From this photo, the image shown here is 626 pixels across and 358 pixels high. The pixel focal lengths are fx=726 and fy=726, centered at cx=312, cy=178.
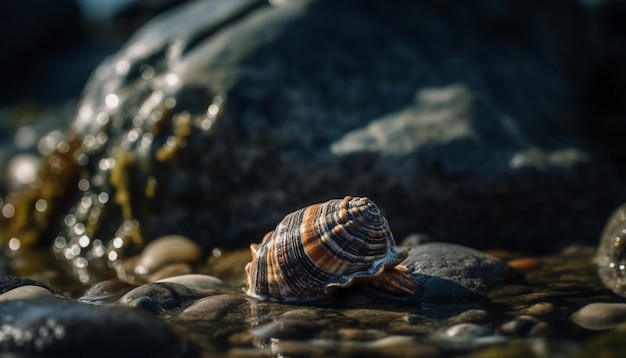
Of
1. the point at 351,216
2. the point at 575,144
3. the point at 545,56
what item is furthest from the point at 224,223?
the point at 545,56

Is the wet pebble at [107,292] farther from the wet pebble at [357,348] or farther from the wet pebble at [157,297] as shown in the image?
the wet pebble at [357,348]

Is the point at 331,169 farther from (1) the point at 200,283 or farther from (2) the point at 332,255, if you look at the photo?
(2) the point at 332,255

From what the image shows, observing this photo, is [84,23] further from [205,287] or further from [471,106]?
[205,287]

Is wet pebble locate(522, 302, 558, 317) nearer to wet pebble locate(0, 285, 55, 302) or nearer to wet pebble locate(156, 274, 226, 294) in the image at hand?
wet pebble locate(156, 274, 226, 294)

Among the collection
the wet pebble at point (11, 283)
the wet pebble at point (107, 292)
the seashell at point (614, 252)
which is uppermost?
the wet pebble at point (11, 283)

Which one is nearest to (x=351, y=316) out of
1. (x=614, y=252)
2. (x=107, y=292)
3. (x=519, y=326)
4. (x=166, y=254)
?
(x=519, y=326)

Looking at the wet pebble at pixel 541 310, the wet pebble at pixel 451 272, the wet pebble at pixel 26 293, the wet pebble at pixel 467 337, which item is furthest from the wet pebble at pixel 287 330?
the wet pebble at pixel 26 293
